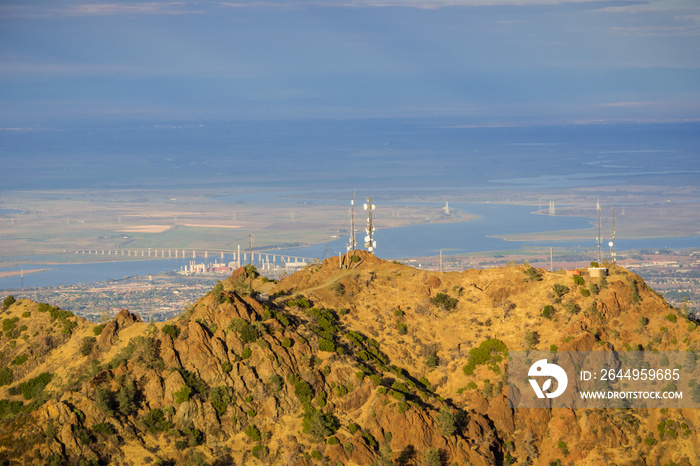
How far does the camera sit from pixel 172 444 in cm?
4244

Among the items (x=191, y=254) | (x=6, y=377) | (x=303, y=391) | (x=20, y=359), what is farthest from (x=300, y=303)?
(x=191, y=254)

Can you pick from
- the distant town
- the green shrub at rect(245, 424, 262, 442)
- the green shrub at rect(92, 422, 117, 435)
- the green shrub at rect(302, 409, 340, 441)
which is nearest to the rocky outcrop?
the green shrub at rect(92, 422, 117, 435)

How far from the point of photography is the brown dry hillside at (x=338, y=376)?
4253 cm

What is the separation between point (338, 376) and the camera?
1839 inches

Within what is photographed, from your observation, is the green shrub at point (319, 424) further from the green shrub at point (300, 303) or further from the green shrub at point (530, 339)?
the green shrub at point (530, 339)

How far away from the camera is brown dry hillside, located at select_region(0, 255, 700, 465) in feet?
140

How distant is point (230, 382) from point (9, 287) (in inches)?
4321

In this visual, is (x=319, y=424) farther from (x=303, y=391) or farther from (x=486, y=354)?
(x=486, y=354)

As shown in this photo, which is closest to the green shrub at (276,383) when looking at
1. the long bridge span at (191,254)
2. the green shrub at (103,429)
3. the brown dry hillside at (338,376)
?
the brown dry hillside at (338,376)

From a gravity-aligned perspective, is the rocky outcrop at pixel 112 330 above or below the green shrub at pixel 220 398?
above

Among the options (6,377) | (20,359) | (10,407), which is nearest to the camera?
(10,407)

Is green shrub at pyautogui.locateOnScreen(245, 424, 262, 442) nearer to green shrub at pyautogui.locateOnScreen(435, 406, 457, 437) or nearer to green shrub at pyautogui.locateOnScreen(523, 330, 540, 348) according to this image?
green shrub at pyautogui.locateOnScreen(435, 406, 457, 437)

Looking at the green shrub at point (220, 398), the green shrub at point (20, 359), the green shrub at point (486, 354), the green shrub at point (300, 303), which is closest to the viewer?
the green shrub at point (220, 398)

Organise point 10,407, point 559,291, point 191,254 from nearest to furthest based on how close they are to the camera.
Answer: point 10,407 < point 559,291 < point 191,254
